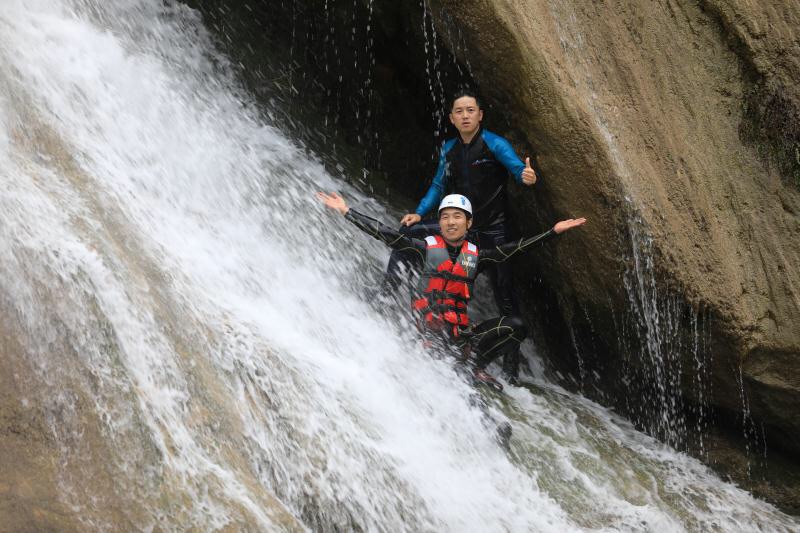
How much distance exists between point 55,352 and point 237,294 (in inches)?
55.3

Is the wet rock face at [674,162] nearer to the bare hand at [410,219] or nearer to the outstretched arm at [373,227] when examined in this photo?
the bare hand at [410,219]

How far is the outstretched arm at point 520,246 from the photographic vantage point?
583cm

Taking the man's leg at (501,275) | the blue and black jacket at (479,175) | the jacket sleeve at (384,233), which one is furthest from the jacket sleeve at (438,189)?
the jacket sleeve at (384,233)

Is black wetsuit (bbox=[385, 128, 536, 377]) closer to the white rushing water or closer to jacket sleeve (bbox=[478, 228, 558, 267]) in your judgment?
jacket sleeve (bbox=[478, 228, 558, 267])

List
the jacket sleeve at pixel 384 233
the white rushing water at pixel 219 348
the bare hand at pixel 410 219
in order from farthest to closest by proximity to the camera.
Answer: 1. the bare hand at pixel 410 219
2. the jacket sleeve at pixel 384 233
3. the white rushing water at pixel 219 348

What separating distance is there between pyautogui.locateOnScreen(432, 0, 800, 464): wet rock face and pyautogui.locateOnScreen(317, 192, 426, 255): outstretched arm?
1068mm

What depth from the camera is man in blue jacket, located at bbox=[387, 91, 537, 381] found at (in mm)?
6211

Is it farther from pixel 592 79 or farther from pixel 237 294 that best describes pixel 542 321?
pixel 237 294

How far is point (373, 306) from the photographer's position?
19.5 feet

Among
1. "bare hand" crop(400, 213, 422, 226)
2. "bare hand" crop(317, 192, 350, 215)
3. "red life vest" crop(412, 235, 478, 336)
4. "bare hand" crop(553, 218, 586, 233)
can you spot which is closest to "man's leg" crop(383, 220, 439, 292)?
"bare hand" crop(400, 213, 422, 226)

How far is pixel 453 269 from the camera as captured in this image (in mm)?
5906

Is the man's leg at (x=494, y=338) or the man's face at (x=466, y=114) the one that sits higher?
the man's face at (x=466, y=114)

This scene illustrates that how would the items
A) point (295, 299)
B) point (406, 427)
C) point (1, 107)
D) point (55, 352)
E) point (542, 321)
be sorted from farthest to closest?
point (542, 321) < point (295, 299) < point (406, 427) < point (1, 107) < point (55, 352)

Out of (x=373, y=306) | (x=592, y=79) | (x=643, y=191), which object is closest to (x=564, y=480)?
(x=373, y=306)
